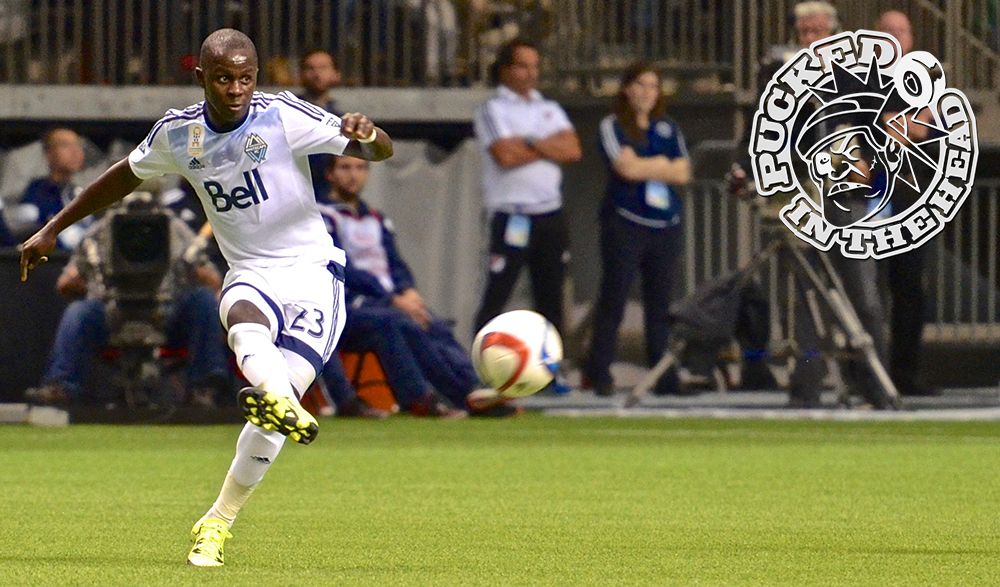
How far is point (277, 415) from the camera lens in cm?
593

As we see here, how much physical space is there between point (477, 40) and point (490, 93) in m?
0.64

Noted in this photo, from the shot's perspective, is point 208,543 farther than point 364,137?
No

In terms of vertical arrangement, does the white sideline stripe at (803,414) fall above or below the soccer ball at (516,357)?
below

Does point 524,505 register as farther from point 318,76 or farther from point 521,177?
point 521,177

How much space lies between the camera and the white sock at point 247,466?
6.49 meters

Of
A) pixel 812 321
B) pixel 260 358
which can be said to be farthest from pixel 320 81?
pixel 260 358

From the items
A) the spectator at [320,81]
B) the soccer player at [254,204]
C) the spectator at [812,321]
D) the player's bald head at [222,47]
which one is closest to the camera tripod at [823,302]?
the spectator at [812,321]

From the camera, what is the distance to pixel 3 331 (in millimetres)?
14109

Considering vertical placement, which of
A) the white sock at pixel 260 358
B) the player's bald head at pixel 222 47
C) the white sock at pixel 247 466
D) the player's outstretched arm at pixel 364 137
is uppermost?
the player's bald head at pixel 222 47

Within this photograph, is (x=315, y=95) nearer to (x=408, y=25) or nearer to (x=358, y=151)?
(x=408, y=25)

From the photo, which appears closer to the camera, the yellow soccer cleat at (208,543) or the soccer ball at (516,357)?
the yellow soccer cleat at (208,543)

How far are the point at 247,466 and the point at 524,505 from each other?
220cm

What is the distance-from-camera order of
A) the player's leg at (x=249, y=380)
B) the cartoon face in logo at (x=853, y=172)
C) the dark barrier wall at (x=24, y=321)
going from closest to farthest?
the player's leg at (x=249, y=380) < the cartoon face in logo at (x=853, y=172) < the dark barrier wall at (x=24, y=321)

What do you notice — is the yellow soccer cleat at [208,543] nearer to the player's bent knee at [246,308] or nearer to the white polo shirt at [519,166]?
the player's bent knee at [246,308]
